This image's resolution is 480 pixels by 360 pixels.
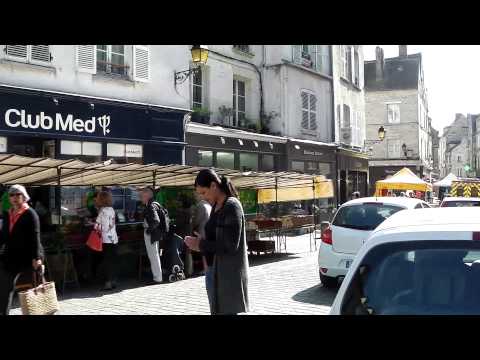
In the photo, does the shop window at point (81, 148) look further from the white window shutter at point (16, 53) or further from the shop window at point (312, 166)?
the shop window at point (312, 166)

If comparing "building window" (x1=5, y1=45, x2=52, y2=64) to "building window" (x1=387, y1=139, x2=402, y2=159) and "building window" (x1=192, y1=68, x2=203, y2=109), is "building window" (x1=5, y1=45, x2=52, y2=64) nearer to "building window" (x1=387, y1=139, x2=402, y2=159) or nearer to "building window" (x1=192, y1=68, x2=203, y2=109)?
"building window" (x1=192, y1=68, x2=203, y2=109)

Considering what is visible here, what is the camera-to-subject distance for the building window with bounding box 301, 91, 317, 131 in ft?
76.0

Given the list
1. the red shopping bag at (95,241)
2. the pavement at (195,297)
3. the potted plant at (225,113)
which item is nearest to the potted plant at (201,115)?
the potted plant at (225,113)

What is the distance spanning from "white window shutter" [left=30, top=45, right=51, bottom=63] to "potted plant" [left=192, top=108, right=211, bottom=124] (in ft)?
19.6

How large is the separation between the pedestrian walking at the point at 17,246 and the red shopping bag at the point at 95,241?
306 cm

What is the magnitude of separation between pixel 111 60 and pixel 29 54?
2.50 meters

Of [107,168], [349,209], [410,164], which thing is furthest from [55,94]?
[410,164]

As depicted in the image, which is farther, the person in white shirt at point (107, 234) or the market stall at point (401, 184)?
the market stall at point (401, 184)

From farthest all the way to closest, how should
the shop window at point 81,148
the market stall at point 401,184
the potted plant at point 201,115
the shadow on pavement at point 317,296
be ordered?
the market stall at point 401,184
the potted plant at point 201,115
the shop window at point 81,148
the shadow on pavement at point 317,296

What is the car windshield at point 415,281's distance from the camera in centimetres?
255

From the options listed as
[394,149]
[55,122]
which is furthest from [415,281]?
[394,149]

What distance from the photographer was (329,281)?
9055 millimetres

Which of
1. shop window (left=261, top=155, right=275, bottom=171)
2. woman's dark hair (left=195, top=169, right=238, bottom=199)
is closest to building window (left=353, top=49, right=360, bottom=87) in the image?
shop window (left=261, top=155, right=275, bottom=171)
